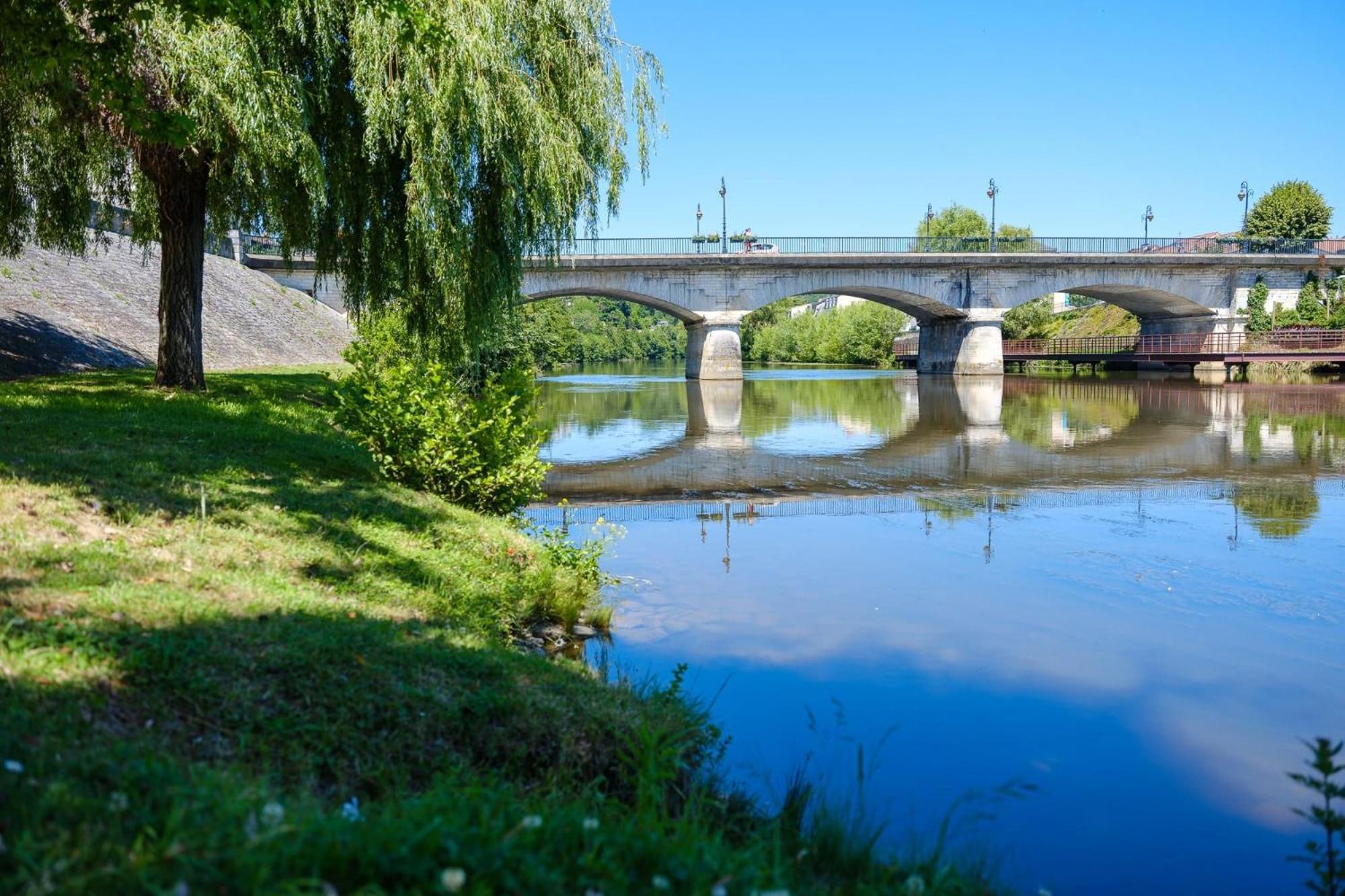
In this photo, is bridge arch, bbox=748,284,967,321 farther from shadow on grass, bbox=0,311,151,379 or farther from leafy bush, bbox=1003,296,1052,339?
shadow on grass, bbox=0,311,151,379

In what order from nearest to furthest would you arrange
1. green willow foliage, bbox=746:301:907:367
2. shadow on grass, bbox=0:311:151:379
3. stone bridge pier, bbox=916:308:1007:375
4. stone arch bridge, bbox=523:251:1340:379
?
shadow on grass, bbox=0:311:151:379, stone arch bridge, bbox=523:251:1340:379, stone bridge pier, bbox=916:308:1007:375, green willow foliage, bbox=746:301:907:367

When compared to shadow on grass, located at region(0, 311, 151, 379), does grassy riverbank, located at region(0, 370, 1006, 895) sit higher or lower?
lower

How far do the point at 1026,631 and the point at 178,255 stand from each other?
1189cm

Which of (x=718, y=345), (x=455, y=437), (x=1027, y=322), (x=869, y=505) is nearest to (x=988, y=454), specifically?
(x=869, y=505)

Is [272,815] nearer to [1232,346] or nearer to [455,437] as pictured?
[455,437]

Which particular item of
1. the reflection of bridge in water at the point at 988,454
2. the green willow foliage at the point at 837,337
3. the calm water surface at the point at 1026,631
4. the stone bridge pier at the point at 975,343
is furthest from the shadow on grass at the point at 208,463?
the green willow foliage at the point at 837,337

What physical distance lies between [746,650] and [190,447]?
595 cm

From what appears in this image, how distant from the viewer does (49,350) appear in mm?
18984

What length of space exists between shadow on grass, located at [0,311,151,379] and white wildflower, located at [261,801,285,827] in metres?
16.2

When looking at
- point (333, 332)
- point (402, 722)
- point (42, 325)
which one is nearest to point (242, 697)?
point (402, 722)

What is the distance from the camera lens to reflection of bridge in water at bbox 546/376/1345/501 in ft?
Result: 52.4

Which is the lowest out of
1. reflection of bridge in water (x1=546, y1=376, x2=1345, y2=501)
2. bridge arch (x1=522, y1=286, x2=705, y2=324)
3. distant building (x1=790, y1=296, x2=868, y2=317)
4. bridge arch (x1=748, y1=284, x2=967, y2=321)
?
reflection of bridge in water (x1=546, y1=376, x2=1345, y2=501)

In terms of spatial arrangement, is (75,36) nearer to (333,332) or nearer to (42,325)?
(42,325)

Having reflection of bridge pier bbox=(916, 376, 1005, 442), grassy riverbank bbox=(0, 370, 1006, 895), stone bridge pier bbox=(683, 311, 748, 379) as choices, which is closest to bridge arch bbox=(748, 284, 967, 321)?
stone bridge pier bbox=(683, 311, 748, 379)
